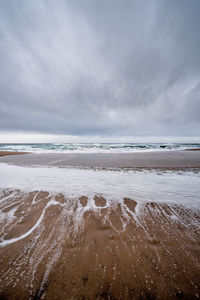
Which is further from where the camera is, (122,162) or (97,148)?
(97,148)

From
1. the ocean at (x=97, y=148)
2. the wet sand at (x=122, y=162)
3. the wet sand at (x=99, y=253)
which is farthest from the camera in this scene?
the ocean at (x=97, y=148)

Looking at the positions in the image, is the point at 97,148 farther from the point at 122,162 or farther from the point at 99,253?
the point at 99,253

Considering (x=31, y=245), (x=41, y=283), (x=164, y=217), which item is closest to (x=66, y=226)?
(x=31, y=245)

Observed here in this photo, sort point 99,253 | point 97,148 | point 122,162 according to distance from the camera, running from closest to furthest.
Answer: point 99,253
point 122,162
point 97,148

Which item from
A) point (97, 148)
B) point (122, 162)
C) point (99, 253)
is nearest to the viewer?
point (99, 253)

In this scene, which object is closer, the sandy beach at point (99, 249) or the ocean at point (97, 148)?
the sandy beach at point (99, 249)

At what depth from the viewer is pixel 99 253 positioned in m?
1.56

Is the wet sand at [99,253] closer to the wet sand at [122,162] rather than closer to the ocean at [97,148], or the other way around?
the wet sand at [122,162]

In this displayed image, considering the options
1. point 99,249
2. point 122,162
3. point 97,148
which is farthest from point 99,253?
point 97,148

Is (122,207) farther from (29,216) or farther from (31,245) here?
(29,216)

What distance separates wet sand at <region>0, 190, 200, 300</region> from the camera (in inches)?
47.0

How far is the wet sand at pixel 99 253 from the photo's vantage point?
1.19 meters

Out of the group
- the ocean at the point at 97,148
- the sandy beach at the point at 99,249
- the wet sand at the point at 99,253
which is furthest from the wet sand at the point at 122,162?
the ocean at the point at 97,148

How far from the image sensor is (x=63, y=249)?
1.61 metres
